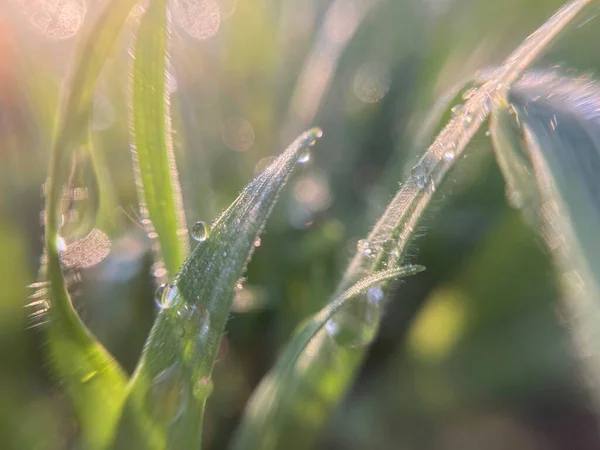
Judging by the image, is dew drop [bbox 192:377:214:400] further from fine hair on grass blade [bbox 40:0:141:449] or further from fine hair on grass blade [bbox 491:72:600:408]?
fine hair on grass blade [bbox 491:72:600:408]

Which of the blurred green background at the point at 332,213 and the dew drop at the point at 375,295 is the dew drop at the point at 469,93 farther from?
the dew drop at the point at 375,295

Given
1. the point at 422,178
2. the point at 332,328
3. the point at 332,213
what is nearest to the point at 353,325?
the point at 332,328

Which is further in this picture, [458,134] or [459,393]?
[459,393]

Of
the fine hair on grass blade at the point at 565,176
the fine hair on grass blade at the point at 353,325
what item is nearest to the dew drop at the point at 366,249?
the fine hair on grass blade at the point at 353,325

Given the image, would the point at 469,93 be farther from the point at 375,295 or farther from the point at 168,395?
the point at 168,395

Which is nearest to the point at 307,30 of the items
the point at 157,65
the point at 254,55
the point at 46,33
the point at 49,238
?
the point at 254,55

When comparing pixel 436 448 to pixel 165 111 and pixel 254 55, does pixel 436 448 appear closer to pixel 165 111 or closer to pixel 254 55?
pixel 165 111
